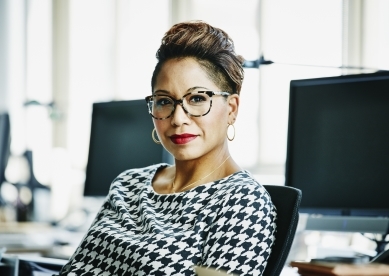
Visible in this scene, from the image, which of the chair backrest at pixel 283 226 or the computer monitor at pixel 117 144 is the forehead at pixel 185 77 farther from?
the computer monitor at pixel 117 144

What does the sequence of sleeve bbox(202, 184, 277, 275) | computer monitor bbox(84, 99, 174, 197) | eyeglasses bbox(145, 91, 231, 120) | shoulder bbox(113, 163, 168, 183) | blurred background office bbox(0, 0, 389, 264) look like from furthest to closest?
blurred background office bbox(0, 0, 389, 264)
computer monitor bbox(84, 99, 174, 197)
shoulder bbox(113, 163, 168, 183)
eyeglasses bbox(145, 91, 231, 120)
sleeve bbox(202, 184, 277, 275)

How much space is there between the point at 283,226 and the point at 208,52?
18.3 inches

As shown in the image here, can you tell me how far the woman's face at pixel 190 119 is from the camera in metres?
1.56

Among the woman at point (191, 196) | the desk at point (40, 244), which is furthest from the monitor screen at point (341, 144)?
the desk at point (40, 244)

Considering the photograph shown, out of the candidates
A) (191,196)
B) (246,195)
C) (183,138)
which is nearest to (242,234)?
(246,195)

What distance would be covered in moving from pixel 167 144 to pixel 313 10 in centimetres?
228

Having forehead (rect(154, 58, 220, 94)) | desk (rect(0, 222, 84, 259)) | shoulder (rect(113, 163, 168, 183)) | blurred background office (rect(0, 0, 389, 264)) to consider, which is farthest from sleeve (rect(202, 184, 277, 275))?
blurred background office (rect(0, 0, 389, 264))

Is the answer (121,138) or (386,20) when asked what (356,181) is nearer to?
(121,138)

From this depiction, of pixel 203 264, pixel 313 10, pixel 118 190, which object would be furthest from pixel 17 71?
pixel 203 264

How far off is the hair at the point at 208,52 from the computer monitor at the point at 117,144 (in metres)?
0.70

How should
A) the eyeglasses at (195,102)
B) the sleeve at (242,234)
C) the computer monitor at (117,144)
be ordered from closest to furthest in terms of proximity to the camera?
the sleeve at (242,234), the eyeglasses at (195,102), the computer monitor at (117,144)

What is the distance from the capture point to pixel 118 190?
1.75m

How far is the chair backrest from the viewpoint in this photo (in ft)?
4.54

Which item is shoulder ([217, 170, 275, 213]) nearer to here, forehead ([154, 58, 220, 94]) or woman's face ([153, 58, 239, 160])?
woman's face ([153, 58, 239, 160])
